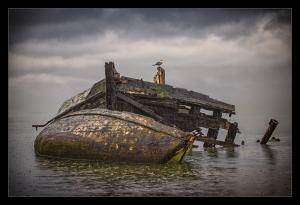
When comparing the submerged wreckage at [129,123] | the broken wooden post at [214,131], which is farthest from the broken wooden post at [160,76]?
the broken wooden post at [214,131]

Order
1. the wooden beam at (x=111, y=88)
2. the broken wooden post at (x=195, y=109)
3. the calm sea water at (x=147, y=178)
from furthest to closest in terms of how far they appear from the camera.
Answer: the broken wooden post at (x=195, y=109) < the wooden beam at (x=111, y=88) < the calm sea water at (x=147, y=178)

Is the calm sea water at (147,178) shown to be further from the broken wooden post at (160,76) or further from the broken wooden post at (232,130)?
the broken wooden post at (232,130)

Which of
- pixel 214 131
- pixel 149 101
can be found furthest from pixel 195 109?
pixel 149 101

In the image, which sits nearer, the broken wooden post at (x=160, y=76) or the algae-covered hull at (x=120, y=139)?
the algae-covered hull at (x=120, y=139)

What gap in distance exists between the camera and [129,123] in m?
12.7

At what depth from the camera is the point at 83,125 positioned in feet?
43.3

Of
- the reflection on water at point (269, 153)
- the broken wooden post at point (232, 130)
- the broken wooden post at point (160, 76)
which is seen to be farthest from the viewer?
the broken wooden post at point (232, 130)

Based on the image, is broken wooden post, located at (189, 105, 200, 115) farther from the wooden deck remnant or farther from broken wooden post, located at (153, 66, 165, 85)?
broken wooden post, located at (153, 66, 165, 85)

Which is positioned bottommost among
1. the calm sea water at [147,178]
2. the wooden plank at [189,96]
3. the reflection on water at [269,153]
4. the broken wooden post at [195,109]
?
the calm sea water at [147,178]

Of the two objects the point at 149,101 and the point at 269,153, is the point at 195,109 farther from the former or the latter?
the point at 269,153

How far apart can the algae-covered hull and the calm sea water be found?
257 mm

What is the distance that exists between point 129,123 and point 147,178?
189 cm

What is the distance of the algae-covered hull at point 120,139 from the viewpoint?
12.4m
